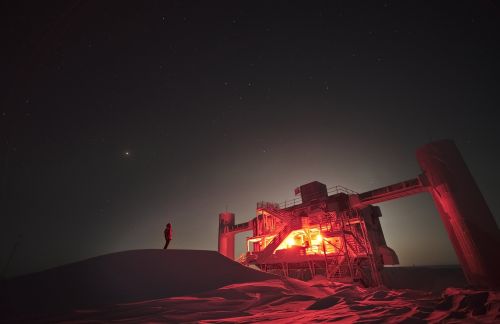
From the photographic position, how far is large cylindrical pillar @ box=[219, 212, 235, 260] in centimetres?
3808

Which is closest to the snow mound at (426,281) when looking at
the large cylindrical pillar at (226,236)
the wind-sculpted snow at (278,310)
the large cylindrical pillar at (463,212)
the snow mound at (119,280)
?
the large cylindrical pillar at (463,212)

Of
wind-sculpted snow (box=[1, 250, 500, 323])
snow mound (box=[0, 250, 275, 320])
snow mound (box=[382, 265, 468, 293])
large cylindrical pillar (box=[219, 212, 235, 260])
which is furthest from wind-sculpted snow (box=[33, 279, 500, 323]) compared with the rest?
large cylindrical pillar (box=[219, 212, 235, 260])

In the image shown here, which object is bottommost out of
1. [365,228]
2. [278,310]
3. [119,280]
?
[278,310]

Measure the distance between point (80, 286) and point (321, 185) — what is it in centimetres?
3081

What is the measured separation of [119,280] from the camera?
22.7ft

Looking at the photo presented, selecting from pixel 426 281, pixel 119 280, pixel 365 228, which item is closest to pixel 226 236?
pixel 365 228

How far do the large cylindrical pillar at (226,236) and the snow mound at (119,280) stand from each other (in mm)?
30461

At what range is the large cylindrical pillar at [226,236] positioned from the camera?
125 feet

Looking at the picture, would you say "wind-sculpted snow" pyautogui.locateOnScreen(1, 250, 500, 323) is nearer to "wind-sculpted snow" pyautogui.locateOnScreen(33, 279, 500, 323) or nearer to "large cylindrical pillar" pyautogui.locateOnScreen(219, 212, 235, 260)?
"wind-sculpted snow" pyautogui.locateOnScreen(33, 279, 500, 323)

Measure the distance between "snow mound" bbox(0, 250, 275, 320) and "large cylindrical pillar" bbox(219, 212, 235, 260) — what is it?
30461 millimetres

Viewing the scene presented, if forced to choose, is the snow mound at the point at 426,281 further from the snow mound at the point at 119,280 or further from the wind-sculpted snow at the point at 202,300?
the snow mound at the point at 119,280

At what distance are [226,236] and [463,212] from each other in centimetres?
3224

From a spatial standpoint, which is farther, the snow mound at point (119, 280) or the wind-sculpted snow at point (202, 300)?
the snow mound at point (119, 280)

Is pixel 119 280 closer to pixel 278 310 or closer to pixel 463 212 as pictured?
pixel 278 310
